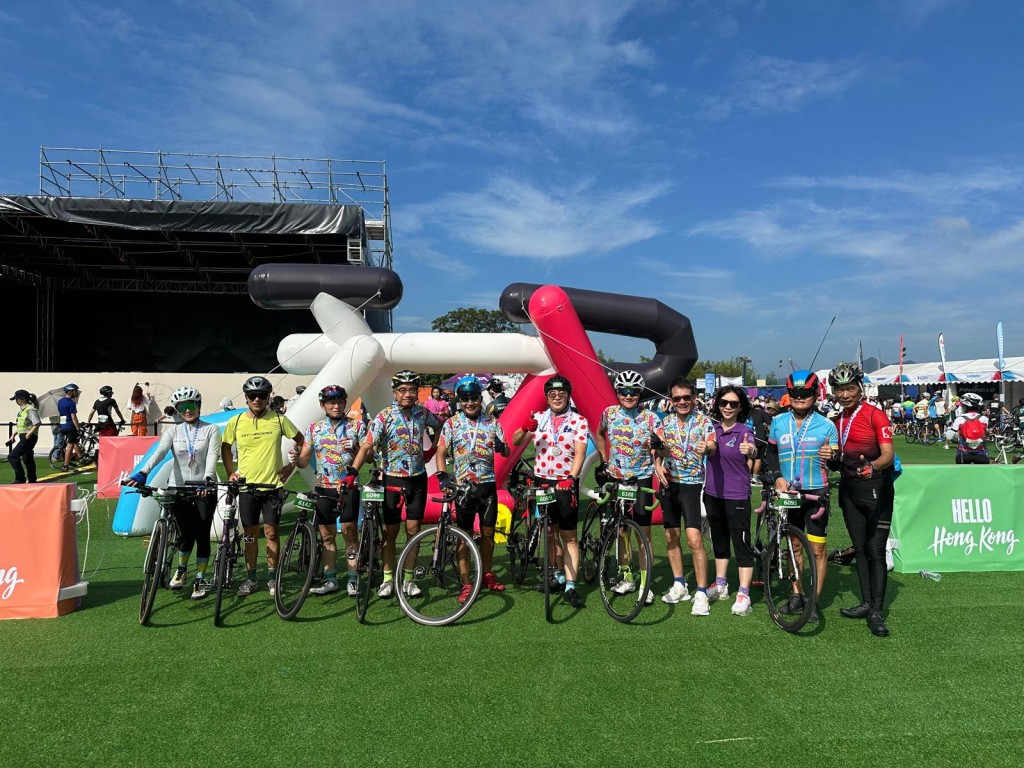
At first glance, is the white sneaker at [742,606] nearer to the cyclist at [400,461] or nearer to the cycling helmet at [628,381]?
the cycling helmet at [628,381]

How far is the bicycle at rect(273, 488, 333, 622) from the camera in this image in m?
4.98

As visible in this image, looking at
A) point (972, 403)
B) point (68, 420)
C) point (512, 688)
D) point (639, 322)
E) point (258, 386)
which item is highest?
point (639, 322)

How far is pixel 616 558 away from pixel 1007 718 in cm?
254

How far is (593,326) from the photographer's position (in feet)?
28.8

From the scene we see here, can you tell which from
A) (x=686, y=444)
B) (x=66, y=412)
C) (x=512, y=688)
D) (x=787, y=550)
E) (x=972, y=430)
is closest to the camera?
(x=512, y=688)

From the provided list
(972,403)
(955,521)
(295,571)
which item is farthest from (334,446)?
(972,403)

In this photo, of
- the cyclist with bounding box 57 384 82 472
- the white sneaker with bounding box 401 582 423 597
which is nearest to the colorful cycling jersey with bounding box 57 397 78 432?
the cyclist with bounding box 57 384 82 472

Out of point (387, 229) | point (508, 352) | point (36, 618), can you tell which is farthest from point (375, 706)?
point (387, 229)

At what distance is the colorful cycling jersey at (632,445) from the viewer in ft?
17.3

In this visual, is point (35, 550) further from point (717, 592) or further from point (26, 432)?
point (26, 432)

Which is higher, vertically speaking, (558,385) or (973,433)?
(558,385)

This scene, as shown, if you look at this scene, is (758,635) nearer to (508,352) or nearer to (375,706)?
(375,706)

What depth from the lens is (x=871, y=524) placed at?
4793mm

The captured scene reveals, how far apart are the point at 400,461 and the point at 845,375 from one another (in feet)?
11.4
